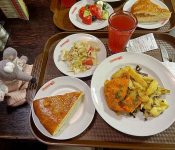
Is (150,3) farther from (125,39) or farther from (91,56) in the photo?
(91,56)

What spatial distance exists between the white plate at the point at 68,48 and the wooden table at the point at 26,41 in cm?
12

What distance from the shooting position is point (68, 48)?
1.08 metres

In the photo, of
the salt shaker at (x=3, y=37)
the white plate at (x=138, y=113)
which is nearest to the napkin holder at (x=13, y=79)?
the salt shaker at (x=3, y=37)

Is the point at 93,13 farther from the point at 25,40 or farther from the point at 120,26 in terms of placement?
the point at 25,40

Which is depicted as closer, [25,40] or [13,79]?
[13,79]

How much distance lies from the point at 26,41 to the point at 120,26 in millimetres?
503

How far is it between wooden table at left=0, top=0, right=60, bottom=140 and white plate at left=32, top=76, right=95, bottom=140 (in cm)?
8

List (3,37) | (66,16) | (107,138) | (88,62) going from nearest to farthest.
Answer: (107,138) → (88,62) → (3,37) → (66,16)

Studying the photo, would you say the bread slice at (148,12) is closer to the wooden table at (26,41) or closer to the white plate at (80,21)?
the white plate at (80,21)

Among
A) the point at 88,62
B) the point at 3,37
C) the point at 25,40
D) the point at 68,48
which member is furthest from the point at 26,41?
the point at 88,62

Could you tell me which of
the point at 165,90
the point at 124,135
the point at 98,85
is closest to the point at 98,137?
the point at 124,135

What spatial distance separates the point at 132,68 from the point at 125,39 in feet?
0.47

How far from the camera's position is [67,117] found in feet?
2.89

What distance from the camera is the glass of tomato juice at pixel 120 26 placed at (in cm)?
99
